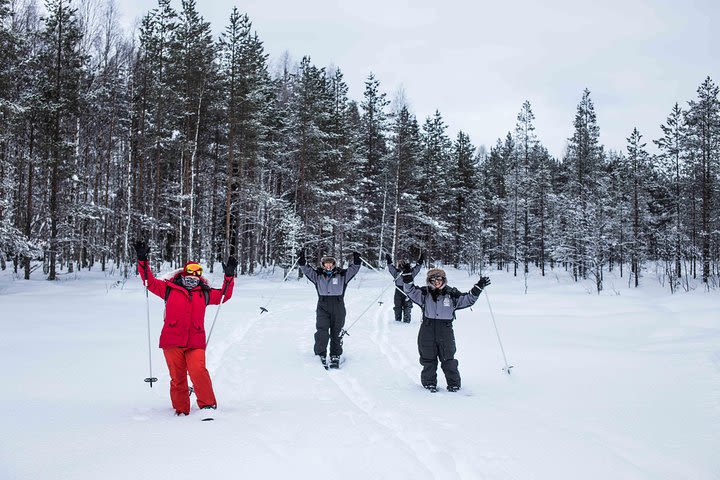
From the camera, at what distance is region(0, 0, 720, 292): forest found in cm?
1970

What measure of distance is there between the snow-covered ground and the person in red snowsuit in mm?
224

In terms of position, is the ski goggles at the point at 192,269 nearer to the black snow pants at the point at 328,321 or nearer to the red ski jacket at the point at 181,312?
the red ski jacket at the point at 181,312

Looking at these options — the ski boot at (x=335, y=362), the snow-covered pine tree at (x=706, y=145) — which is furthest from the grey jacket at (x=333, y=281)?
the snow-covered pine tree at (x=706, y=145)

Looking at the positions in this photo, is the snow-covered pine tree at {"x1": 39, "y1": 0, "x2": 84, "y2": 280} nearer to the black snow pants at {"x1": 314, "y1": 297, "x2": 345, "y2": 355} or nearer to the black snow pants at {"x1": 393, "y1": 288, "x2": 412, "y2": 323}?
the black snow pants at {"x1": 393, "y1": 288, "x2": 412, "y2": 323}

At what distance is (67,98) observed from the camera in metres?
19.5

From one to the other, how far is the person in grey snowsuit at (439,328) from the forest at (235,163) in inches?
582

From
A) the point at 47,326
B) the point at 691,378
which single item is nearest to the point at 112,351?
the point at 47,326

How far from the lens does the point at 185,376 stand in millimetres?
4879

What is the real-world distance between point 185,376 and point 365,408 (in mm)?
2033

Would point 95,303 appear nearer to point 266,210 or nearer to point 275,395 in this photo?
point 275,395

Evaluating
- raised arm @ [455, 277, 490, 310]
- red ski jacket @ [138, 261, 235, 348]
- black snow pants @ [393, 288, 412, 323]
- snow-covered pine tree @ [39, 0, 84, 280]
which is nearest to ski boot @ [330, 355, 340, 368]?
raised arm @ [455, 277, 490, 310]

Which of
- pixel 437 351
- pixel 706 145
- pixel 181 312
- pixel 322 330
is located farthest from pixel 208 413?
pixel 706 145

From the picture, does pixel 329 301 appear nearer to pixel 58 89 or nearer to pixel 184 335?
pixel 184 335

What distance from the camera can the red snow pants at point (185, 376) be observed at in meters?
4.82
